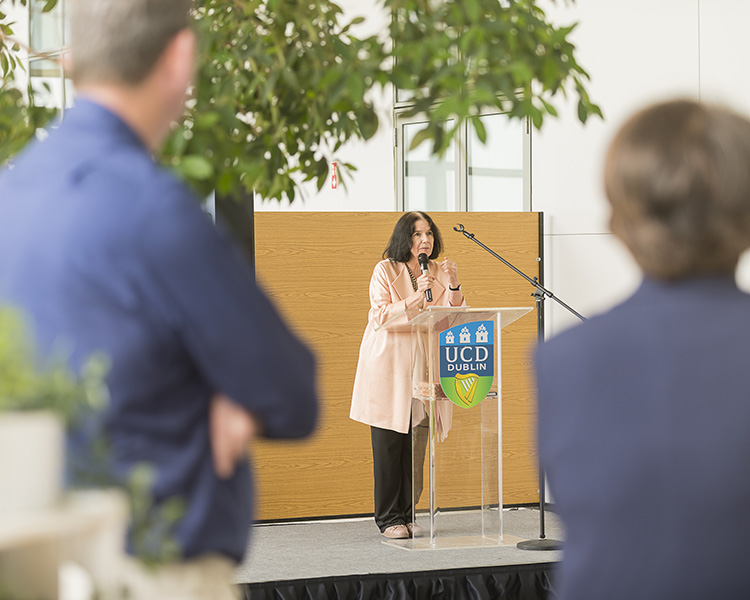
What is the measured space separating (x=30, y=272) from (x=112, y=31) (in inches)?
10.6

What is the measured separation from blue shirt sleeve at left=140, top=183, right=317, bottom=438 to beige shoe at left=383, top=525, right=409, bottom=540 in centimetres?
417

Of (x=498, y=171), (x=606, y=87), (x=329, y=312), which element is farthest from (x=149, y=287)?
(x=498, y=171)

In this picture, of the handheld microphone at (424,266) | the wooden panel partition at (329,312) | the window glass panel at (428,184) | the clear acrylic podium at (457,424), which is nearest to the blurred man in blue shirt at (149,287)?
the clear acrylic podium at (457,424)

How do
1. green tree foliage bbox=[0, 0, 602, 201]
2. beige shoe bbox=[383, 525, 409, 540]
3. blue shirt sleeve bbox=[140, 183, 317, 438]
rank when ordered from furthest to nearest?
beige shoe bbox=[383, 525, 409, 540] < green tree foliage bbox=[0, 0, 602, 201] < blue shirt sleeve bbox=[140, 183, 317, 438]

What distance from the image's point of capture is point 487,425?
458 cm

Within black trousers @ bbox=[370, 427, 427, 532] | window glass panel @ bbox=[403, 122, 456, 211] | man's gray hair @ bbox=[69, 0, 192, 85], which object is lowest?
black trousers @ bbox=[370, 427, 427, 532]

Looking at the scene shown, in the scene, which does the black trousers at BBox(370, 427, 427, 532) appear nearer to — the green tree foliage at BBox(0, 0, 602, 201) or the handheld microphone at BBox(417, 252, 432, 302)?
the handheld microphone at BBox(417, 252, 432, 302)

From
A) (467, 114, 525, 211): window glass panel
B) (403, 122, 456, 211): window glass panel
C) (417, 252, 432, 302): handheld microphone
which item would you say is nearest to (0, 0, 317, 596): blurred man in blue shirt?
(417, 252, 432, 302): handheld microphone

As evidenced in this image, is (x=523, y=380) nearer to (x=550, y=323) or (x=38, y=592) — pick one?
→ (x=550, y=323)

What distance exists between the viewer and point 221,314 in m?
0.95

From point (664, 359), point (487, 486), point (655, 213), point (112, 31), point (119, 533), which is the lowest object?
point (487, 486)

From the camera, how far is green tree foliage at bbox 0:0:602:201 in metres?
1.23

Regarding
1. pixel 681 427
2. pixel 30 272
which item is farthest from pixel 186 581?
pixel 681 427

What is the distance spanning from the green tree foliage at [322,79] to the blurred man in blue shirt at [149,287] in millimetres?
141
